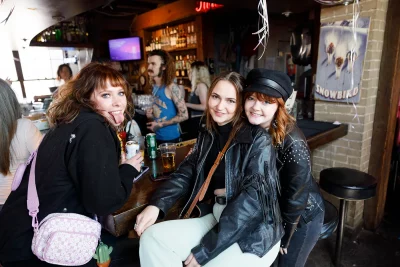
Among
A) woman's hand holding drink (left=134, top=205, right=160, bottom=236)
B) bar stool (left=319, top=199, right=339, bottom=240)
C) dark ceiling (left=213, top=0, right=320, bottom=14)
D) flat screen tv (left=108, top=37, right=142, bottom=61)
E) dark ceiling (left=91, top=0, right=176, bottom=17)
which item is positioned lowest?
bar stool (left=319, top=199, right=339, bottom=240)

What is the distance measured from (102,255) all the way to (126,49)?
6.45 m

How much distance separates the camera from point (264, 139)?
4.52ft

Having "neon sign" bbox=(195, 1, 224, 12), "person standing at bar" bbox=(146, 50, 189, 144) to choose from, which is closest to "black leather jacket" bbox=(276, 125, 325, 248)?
"person standing at bar" bbox=(146, 50, 189, 144)

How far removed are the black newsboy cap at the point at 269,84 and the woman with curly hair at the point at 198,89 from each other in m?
2.21

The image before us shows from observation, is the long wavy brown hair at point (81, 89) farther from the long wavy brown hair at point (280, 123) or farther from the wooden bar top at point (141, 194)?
the long wavy brown hair at point (280, 123)

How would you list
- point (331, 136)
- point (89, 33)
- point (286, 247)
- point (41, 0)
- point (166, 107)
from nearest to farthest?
point (286, 247) → point (41, 0) → point (331, 136) → point (166, 107) → point (89, 33)

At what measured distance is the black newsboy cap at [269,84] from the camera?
144 cm

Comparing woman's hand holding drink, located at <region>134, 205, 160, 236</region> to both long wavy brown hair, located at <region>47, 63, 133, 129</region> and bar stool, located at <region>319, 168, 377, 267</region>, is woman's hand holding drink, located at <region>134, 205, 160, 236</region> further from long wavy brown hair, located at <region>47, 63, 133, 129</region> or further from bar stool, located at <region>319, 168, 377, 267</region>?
bar stool, located at <region>319, 168, 377, 267</region>

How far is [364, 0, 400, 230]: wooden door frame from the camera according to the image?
2.45 m

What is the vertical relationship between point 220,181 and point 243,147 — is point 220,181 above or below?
below

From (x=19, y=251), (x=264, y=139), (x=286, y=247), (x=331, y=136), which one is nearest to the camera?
(x=19, y=251)

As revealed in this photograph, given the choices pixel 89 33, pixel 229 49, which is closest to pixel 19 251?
pixel 229 49

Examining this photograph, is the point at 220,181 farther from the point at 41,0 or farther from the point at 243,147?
the point at 41,0

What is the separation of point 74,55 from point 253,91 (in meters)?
8.28
